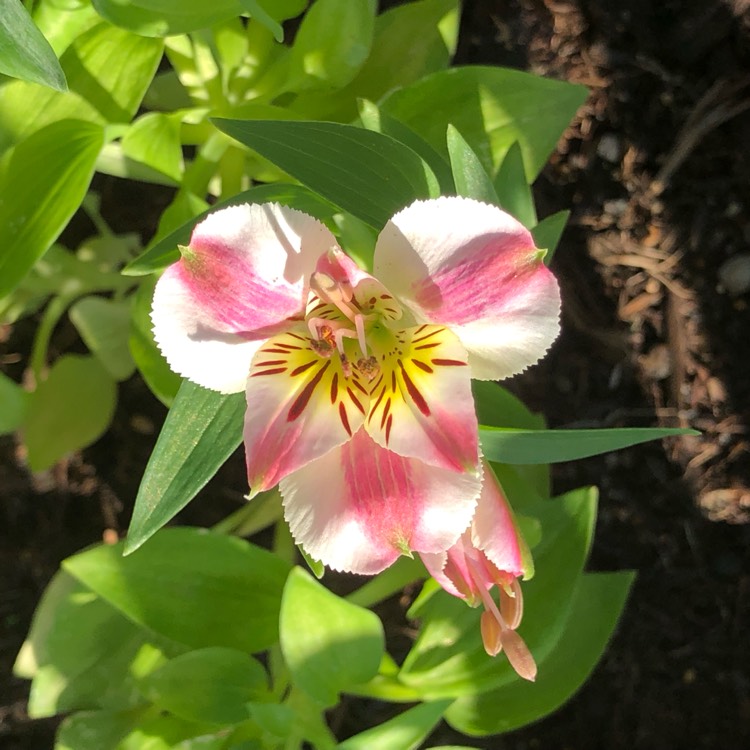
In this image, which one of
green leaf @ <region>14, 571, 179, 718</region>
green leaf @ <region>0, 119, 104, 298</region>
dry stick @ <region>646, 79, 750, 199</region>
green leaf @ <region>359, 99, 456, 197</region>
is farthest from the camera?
dry stick @ <region>646, 79, 750, 199</region>

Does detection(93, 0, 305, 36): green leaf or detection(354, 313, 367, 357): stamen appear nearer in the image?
detection(354, 313, 367, 357): stamen

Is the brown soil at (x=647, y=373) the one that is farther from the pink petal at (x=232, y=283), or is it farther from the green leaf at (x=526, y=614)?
the pink petal at (x=232, y=283)

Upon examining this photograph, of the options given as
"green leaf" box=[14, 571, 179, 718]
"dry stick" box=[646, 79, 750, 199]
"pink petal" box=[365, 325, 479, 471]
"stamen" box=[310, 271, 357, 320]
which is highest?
"stamen" box=[310, 271, 357, 320]

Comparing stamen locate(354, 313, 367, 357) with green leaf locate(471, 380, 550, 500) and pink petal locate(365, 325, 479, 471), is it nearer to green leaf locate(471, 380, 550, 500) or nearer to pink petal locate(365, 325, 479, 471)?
pink petal locate(365, 325, 479, 471)

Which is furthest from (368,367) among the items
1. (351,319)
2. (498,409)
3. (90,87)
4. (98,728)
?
(98,728)

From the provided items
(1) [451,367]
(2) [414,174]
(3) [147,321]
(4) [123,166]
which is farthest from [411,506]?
(4) [123,166]

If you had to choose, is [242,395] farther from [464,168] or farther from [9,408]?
[9,408]

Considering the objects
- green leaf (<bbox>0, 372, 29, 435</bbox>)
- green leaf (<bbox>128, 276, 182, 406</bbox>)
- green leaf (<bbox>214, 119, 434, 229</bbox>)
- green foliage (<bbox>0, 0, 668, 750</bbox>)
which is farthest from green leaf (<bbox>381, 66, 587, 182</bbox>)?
green leaf (<bbox>0, 372, 29, 435</bbox>)
